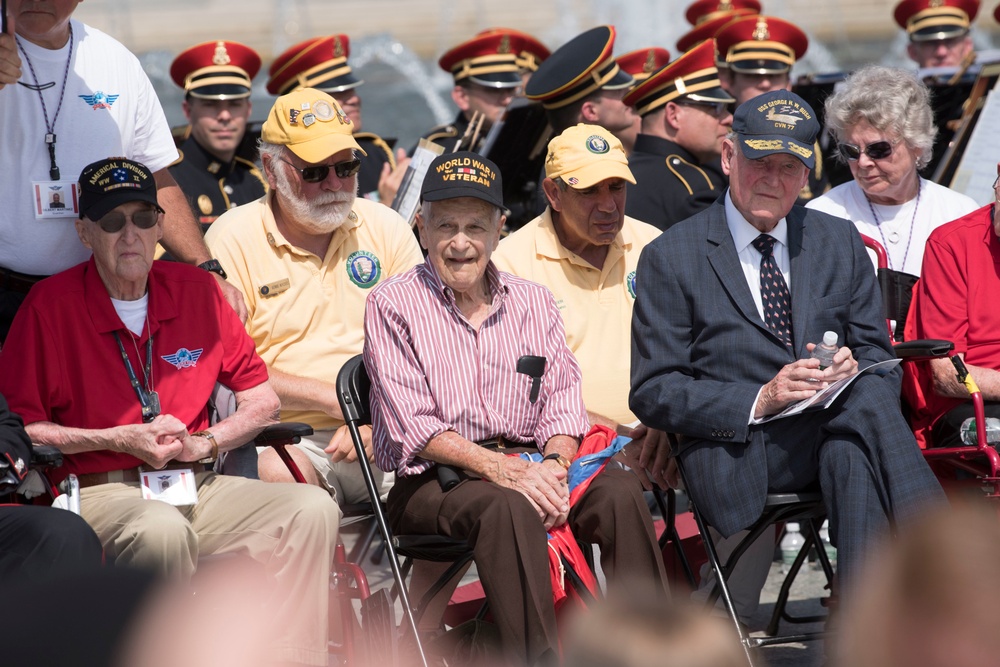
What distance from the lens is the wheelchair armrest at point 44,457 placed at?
4.12 meters

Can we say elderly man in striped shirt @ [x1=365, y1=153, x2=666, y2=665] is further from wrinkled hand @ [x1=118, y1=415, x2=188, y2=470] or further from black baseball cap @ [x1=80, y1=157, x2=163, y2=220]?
black baseball cap @ [x1=80, y1=157, x2=163, y2=220]

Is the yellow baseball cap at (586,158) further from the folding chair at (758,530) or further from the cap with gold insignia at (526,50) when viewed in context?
the cap with gold insignia at (526,50)

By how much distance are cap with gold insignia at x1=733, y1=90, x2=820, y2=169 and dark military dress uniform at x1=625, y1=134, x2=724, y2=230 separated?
1569 mm

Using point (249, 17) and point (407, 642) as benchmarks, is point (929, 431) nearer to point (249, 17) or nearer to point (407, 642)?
point (407, 642)

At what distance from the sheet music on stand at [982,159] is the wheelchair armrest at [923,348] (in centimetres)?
194

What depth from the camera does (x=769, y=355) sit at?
4.48m

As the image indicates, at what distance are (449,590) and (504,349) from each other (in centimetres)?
82

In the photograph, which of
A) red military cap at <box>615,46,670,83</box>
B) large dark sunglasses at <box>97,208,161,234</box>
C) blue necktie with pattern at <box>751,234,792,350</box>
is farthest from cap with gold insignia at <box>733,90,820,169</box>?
red military cap at <box>615,46,670,83</box>

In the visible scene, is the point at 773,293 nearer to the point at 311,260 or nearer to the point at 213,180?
the point at 311,260

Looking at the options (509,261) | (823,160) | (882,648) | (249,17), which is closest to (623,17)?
(249,17)

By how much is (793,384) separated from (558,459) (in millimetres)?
782

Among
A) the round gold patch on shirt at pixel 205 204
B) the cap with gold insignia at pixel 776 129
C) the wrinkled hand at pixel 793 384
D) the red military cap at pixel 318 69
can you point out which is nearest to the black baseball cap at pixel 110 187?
the cap with gold insignia at pixel 776 129

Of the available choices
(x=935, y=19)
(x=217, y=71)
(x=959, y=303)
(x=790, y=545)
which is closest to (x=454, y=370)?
(x=959, y=303)

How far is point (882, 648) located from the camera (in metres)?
1.64
